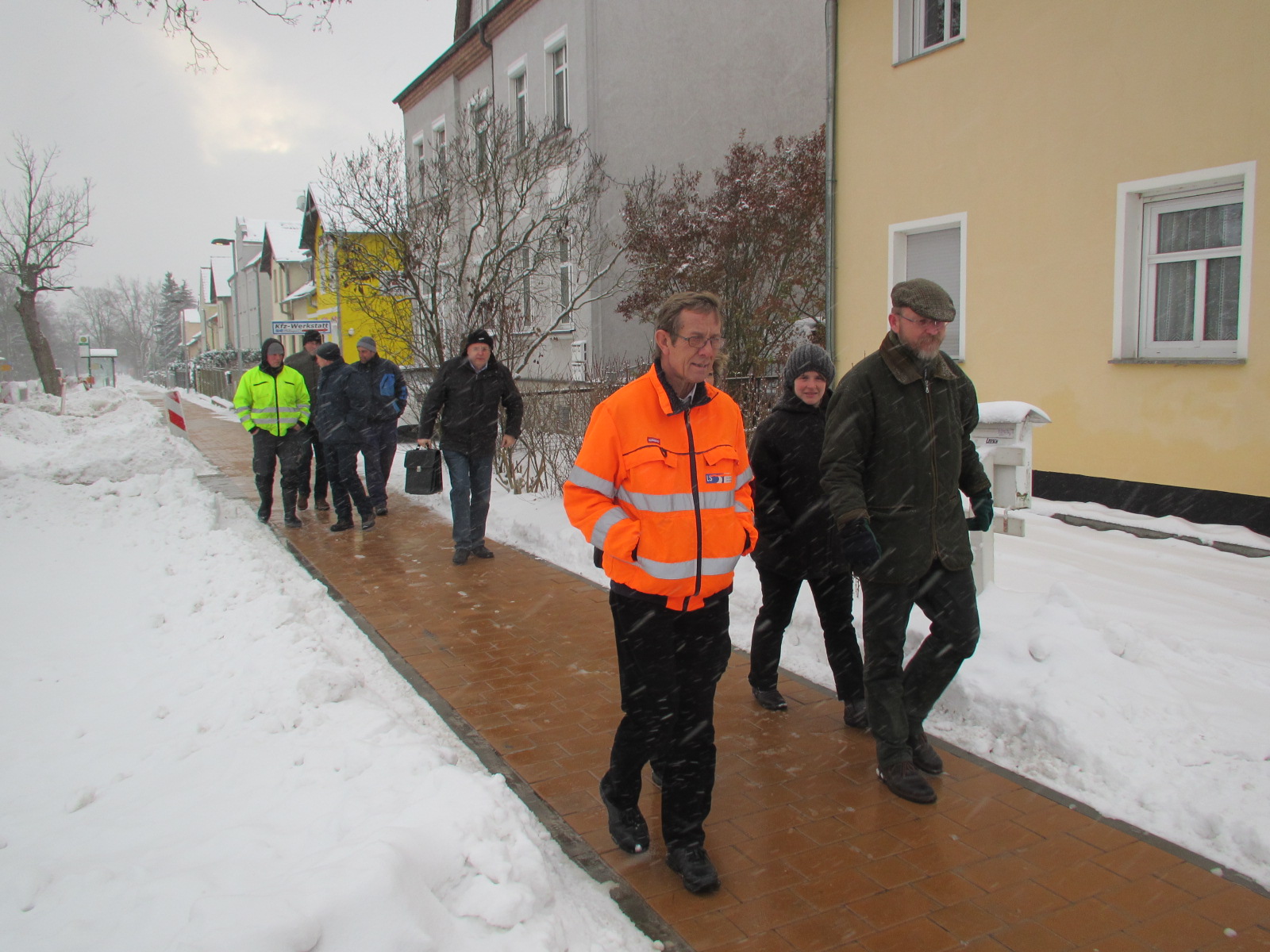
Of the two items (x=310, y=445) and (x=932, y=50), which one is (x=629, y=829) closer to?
(x=310, y=445)

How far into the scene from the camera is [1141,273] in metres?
8.52

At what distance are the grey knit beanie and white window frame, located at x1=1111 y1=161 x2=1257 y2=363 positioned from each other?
541cm

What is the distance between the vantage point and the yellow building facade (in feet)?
25.2

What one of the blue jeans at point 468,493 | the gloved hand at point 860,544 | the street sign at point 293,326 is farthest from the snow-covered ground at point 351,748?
the street sign at point 293,326

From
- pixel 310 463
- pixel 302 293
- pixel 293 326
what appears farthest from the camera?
pixel 302 293

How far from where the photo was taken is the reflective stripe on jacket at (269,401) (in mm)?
9312

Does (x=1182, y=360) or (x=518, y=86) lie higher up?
(x=518, y=86)

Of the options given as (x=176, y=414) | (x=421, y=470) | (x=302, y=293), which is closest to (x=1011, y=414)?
(x=421, y=470)

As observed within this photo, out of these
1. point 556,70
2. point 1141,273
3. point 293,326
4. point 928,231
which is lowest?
point 1141,273

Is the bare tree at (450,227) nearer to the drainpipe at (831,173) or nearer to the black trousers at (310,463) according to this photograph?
the black trousers at (310,463)

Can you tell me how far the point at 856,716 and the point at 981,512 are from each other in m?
1.20

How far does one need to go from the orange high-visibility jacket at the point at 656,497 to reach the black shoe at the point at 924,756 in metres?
1.41

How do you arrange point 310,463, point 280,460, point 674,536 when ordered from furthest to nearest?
point 310,463
point 280,460
point 674,536

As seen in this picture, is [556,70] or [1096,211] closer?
[1096,211]
